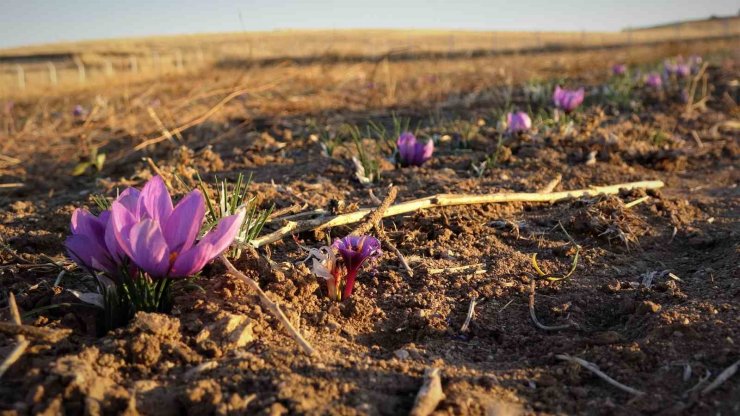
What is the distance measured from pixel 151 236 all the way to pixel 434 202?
134cm

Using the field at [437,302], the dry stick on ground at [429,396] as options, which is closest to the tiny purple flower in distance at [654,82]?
the field at [437,302]

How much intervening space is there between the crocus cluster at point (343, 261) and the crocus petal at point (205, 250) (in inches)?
12.9

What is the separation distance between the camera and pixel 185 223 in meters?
1.49

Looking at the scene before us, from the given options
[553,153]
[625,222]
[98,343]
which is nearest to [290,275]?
[98,343]

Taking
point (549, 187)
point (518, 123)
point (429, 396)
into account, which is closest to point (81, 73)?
point (518, 123)

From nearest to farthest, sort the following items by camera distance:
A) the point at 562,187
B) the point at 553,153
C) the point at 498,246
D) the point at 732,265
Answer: the point at 732,265
the point at 498,246
the point at 562,187
the point at 553,153

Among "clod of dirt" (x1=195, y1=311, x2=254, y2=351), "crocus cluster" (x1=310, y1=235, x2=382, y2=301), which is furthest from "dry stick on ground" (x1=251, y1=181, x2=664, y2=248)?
"clod of dirt" (x1=195, y1=311, x2=254, y2=351)

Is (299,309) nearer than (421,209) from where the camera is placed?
Yes

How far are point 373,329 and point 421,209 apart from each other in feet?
2.82

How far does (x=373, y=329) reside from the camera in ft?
5.67

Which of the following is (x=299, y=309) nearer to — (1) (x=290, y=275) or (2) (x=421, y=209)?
(1) (x=290, y=275)

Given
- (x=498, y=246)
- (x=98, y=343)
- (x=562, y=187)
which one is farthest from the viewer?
(x=562, y=187)

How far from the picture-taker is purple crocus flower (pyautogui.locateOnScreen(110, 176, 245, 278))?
1394 millimetres

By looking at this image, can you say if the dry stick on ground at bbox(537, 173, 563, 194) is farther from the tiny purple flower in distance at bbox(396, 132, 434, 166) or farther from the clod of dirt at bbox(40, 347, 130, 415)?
the clod of dirt at bbox(40, 347, 130, 415)
